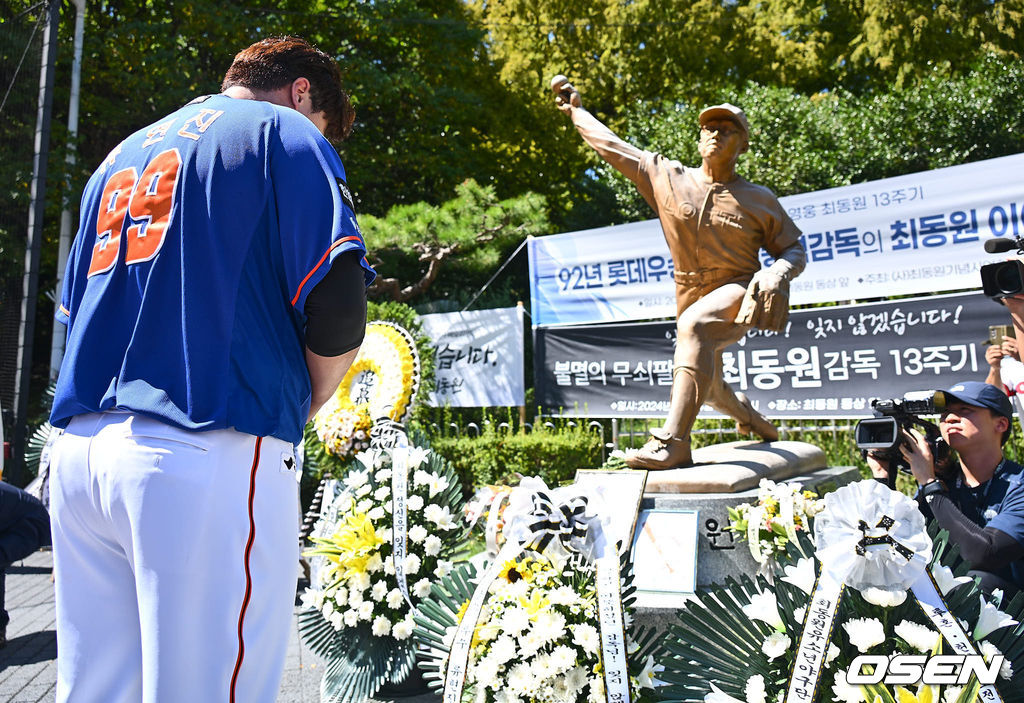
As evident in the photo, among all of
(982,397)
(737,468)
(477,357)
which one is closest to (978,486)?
(982,397)

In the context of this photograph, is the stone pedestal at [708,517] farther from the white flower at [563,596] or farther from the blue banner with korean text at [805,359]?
the blue banner with korean text at [805,359]

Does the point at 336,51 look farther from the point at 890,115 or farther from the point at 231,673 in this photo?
the point at 231,673

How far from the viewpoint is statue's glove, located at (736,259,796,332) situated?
328 centimetres

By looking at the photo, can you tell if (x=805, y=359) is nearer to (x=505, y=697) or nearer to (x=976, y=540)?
(x=976, y=540)

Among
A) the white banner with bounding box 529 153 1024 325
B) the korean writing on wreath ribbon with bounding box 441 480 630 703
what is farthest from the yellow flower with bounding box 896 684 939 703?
the white banner with bounding box 529 153 1024 325

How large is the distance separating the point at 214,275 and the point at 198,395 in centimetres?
21

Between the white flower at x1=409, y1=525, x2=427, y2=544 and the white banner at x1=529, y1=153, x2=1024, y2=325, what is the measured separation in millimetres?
4270

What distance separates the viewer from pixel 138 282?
1353mm

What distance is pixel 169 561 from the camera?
3.96ft

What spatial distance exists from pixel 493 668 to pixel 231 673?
1064 millimetres

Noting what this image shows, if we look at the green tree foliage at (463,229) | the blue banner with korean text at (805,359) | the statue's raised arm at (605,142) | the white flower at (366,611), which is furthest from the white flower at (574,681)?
the green tree foliage at (463,229)

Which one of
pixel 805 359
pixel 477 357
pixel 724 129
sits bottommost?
pixel 805 359

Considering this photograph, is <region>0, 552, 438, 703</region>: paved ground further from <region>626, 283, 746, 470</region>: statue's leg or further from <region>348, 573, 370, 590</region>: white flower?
<region>626, 283, 746, 470</region>: statue's leg

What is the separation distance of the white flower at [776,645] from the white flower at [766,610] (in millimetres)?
26
